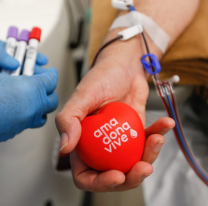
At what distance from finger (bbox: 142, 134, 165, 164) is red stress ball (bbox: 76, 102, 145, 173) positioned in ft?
0.04

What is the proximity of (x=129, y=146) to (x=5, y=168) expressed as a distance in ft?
1.28

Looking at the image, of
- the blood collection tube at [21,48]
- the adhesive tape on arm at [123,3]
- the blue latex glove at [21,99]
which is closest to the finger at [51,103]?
the blue latex glove at [21,99]

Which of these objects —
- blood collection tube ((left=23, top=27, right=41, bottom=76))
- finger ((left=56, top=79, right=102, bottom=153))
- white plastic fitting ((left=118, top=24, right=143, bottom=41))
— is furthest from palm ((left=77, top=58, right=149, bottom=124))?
blood collection tube ((left=23, top=27, right=41, bottom=76))

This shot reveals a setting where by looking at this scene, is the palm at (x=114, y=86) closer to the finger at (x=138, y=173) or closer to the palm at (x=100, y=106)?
the palm at (x=100, y=106)

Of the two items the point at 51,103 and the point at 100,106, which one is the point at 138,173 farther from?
the point at 51,103

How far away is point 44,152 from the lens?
0.70 meters

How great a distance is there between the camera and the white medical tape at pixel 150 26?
61 centimetres

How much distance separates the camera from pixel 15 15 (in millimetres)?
745

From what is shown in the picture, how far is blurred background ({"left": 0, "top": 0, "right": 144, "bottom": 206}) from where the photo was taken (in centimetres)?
59

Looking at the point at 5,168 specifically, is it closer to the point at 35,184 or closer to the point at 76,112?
the point at 35,184

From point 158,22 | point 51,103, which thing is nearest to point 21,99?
point 51,103

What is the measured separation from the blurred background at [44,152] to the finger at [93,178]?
24 cm

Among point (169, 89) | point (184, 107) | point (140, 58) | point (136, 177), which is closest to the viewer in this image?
point (136, 177)

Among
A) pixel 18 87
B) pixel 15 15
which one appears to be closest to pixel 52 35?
pixel 15 15
